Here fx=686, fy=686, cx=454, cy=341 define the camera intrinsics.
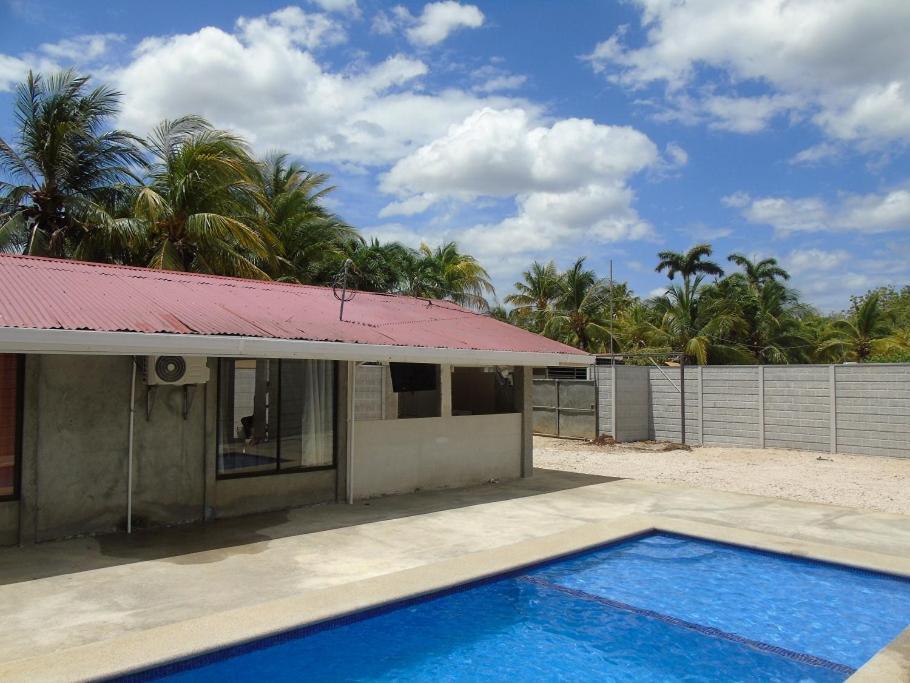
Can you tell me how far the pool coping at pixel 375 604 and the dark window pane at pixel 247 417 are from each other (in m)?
3.48

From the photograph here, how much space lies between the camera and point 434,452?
1177 centimetres

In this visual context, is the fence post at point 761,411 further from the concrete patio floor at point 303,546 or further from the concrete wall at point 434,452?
the concrete wall at point 434,452

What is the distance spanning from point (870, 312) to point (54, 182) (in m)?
33.3

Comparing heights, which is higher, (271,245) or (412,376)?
(271,245)

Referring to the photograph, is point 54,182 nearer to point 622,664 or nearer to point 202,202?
point 202,202

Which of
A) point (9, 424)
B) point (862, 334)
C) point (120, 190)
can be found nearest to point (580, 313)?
point (862, 334)

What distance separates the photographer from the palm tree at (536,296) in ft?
116

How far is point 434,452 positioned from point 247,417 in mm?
3587

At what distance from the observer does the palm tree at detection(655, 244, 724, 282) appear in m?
35.2

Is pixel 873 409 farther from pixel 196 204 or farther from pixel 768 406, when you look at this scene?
pixel 196 204

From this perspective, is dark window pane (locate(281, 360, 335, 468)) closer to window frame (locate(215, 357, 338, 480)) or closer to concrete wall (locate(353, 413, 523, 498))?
window frame (locate(215, 357, 338, 480))

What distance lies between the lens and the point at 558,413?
20.2m

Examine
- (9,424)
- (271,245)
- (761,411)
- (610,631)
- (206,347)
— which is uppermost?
(271,245)

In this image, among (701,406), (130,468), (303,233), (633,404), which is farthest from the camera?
(303,233)
